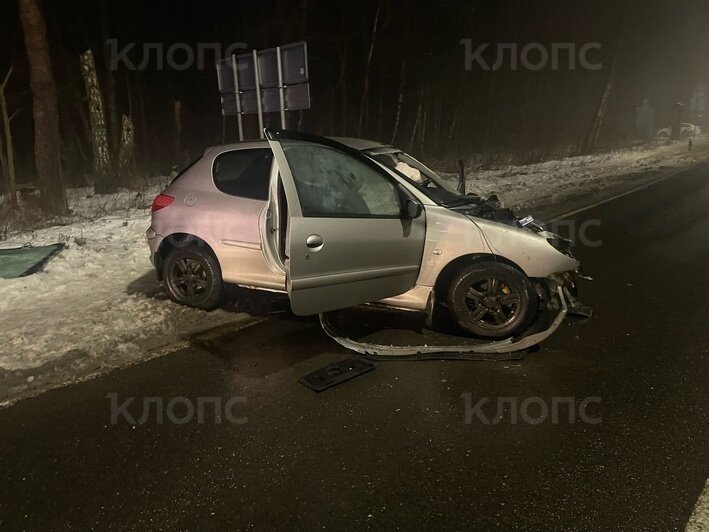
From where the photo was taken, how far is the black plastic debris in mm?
3824

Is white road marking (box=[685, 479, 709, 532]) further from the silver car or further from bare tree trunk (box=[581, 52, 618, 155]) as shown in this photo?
bare tree trunk (box=[581, 52, 618, 155])

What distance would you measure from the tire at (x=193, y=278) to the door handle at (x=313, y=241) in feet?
5.21

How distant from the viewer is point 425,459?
116 inches

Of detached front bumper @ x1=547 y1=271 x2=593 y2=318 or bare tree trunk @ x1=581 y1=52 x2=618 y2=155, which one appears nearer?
detached front bumper @ x1=547 y1=271 x2=593 y2=318

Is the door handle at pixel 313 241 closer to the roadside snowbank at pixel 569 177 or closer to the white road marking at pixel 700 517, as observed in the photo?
the white road marking at pixel 700 517

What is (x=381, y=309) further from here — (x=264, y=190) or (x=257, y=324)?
(x=264, y=190)

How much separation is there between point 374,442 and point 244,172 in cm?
308

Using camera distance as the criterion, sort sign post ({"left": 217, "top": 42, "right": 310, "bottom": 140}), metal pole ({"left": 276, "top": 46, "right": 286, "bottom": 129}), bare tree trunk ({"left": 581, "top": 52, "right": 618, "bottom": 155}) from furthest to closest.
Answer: bare tree trunk ({"left": 581, "top": 52, "right": 618, "bottom": 155}), metal pole ({"left": 276, "top": 46, "right": 286, "bottom": 129}), sign post ({"left": 217, "top": 42, "right": 310, "bottom": 140})

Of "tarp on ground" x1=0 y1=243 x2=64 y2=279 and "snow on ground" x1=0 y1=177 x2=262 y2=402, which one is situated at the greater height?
"tarp on ground" x1=0 y1=243 x2=64 y2=279

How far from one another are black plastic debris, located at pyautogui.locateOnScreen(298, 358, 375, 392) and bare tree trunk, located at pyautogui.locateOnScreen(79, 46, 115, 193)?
12.0 metres

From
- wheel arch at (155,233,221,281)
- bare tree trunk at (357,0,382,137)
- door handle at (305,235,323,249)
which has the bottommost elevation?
wheel arch at (155,233,221,281)

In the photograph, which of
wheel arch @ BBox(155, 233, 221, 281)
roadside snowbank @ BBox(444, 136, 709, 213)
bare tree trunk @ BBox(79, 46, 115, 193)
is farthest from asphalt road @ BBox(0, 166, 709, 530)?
bare tree trunk @ BBox(79, 46, 115, 193)

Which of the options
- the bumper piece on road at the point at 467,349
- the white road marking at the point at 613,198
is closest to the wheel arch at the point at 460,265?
the bumper piece on road at the point at 467,349

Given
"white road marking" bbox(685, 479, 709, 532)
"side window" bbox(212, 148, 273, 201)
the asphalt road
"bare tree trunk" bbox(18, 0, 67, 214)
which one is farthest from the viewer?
"bare tree trunk" bbox(18, 0, 67, 214)
